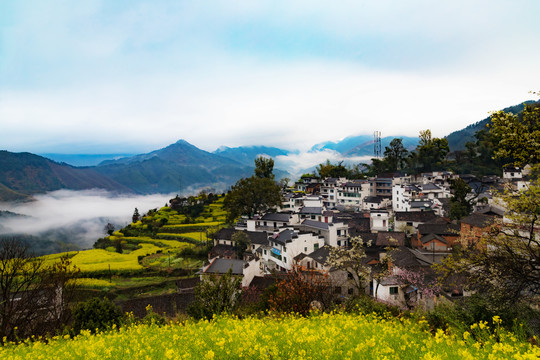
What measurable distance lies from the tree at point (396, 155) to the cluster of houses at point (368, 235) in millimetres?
15843

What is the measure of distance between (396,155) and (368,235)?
4933 cm

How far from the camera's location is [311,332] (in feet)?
22.3

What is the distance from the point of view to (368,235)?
4019 cm

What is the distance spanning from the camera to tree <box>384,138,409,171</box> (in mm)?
Answer: 81188

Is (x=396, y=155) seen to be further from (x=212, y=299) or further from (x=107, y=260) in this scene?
(x=212, y=299)

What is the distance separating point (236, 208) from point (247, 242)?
13.0 metres

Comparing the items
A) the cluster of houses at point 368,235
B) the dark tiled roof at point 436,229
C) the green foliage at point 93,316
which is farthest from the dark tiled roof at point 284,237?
the green foliage at point 93,316

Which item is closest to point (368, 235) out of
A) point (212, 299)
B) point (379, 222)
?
→ point (379, 222)

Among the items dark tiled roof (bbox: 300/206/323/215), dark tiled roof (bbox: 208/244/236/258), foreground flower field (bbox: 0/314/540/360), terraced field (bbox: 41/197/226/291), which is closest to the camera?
foreground flower field (bbox: 0/314/540/360)

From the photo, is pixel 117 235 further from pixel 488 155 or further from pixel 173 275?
pixel 488 155

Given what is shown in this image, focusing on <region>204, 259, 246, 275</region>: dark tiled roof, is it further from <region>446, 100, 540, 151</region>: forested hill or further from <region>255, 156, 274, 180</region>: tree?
<region>446, 100, 540, 151</region>: forested hill

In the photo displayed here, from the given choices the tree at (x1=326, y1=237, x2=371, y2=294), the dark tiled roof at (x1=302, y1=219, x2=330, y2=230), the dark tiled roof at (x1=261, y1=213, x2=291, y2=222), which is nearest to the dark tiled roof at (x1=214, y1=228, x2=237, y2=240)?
the dark tiled roof at (x1=261, y1=213, x2=291, y2=222)

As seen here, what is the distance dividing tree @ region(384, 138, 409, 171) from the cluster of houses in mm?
15843

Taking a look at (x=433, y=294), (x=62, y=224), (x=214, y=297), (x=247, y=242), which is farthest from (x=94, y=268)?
(x=62, y=224)
